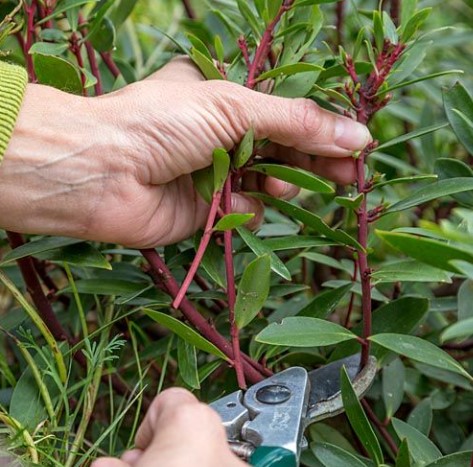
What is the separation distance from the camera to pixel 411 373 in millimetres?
1178

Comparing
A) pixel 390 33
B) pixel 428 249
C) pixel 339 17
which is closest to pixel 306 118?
pixel 390 33

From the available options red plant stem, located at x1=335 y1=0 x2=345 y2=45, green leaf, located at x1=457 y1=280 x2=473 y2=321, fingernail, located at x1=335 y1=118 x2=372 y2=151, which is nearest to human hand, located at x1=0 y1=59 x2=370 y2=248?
fingernail, located at x1=335 y1=118 x2=372 y2=151

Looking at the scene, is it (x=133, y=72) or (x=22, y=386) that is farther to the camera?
(x=133, y=72)

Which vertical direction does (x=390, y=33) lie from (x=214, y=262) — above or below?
above

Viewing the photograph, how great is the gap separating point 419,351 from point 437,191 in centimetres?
17

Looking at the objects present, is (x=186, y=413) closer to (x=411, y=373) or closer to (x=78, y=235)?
(x=78, y=235)

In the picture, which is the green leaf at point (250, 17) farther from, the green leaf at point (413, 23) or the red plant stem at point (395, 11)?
the red plant stem at point (395, 11)

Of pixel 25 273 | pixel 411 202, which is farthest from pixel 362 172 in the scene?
pixel 25 273

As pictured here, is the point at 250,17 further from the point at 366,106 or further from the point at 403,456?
the point at 403,456

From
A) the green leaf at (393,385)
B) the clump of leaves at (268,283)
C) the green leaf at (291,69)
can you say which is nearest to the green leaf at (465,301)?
the clump of leaves at (268,283)

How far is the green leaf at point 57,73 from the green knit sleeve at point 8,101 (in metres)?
0.03

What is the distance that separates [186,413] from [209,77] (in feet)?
1.62

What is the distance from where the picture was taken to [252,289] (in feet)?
2.89

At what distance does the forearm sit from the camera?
961 millimetres
